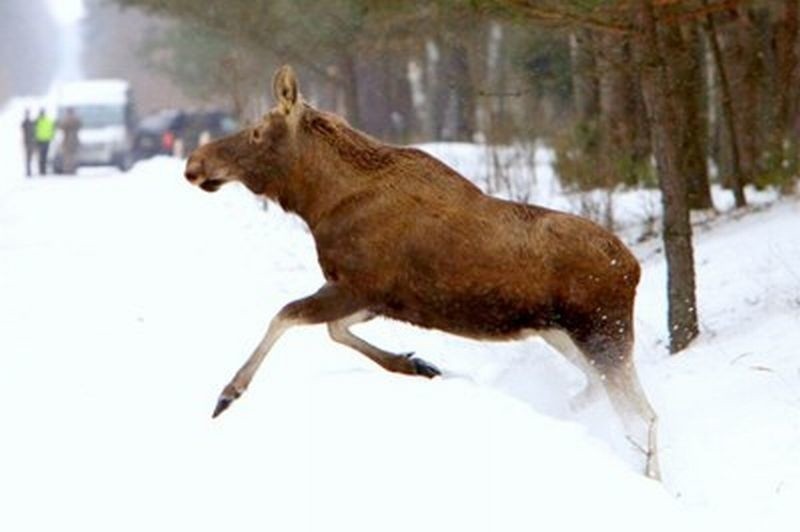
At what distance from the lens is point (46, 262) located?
16297 millimetres

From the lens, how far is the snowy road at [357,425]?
7.13m

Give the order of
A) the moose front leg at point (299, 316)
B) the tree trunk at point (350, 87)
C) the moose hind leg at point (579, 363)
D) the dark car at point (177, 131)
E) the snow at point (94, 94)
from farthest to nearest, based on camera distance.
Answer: the snow at point (94, 94), the dark car at point (177, 131), the tree trunk at point (350, 87), the moose hind leg at point (579, 363), the moose front leg at point (299, 316)

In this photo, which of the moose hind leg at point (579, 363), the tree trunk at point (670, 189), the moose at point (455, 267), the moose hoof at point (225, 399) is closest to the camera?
Answer: the moose hoof at point (225, 399)

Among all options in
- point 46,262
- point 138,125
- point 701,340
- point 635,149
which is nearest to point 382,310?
point 701,340

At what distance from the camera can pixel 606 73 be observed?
14.7 metres

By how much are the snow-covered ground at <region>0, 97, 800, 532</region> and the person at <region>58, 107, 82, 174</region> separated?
28647mm

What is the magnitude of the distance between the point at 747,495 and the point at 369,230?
7.35 feet

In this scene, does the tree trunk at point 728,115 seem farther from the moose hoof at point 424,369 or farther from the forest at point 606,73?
the moose hoof at point 424,369

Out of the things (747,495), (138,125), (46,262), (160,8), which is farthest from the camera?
(138,125)

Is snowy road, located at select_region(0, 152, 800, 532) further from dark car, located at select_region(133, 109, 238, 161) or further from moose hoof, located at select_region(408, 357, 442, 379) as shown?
dark car, located at select_region(133, 109, 238, 161)

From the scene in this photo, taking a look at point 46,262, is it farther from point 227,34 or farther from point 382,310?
point 227,34

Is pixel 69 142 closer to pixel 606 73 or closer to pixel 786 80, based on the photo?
pixel 786 80

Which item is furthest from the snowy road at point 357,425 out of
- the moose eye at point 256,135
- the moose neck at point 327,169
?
the moose eye at point 256,135

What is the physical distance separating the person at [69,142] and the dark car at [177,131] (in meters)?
4.22
